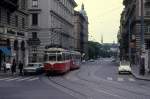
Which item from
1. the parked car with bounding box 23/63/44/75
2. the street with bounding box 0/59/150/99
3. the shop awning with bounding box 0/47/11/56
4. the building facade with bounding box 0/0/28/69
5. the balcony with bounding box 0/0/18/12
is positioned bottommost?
the street with bounding box 0/59/150/99

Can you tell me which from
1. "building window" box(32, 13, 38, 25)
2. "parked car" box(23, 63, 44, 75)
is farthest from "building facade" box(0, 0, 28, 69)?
"building window" box(32, 13, 38, 25)

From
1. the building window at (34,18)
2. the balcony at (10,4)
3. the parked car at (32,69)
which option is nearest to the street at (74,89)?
the parked car at (32,69)

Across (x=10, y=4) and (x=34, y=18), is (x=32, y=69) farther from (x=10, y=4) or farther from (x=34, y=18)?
(x=34, y=18)

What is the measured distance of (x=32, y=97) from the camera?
73.1 ft

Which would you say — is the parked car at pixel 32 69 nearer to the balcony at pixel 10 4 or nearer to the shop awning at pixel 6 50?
the shop awning at pixel 6 50

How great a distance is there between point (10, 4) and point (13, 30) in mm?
4549

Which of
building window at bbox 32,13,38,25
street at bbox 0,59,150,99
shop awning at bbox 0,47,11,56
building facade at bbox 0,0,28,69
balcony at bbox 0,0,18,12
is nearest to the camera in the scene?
street at bbox 0,59,150,99

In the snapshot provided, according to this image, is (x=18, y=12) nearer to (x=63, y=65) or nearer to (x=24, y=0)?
(x=24, y=0)

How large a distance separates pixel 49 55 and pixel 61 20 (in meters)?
59.9

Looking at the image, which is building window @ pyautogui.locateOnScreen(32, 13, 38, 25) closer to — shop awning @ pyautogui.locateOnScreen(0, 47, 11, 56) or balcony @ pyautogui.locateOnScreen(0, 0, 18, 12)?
balcony @ pyautogui.locateOnScreen(0, 0, 18, 12)

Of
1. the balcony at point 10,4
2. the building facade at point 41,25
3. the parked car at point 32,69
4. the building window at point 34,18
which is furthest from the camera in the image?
the building window at point 34,18

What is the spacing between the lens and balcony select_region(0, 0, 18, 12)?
56744 millimetres

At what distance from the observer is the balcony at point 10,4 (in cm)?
5674

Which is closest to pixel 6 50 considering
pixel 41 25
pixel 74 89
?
pixel 74 89
